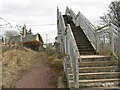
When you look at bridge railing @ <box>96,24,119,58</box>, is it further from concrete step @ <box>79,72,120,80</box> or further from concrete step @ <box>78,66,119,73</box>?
concrete step @ <box>79,72,120,80</box>

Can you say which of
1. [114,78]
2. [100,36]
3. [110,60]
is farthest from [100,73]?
[100,36]

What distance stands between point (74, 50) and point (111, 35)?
273 centimetres

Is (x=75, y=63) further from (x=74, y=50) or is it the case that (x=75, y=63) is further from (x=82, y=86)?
(x=82, y=86)

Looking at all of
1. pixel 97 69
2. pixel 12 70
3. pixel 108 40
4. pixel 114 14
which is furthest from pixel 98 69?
pixel 114 14

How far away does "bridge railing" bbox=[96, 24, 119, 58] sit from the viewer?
9280mm

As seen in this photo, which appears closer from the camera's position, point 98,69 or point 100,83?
point 100,83

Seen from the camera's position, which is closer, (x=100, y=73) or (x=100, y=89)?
(x=100, y=89)

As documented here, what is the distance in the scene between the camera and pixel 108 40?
10703mm

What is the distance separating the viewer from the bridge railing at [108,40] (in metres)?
9.28

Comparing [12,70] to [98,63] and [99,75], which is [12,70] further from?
[99,75]

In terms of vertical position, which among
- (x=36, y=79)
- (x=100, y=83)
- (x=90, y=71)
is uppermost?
(x=90, y=71)

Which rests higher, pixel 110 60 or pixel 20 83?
pixel 110 60

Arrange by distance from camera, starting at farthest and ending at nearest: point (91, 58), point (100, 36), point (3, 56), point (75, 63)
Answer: point (3, 56), point (100, 36), point (91, 58), point (75, 63)

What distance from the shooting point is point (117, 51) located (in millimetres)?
9164
